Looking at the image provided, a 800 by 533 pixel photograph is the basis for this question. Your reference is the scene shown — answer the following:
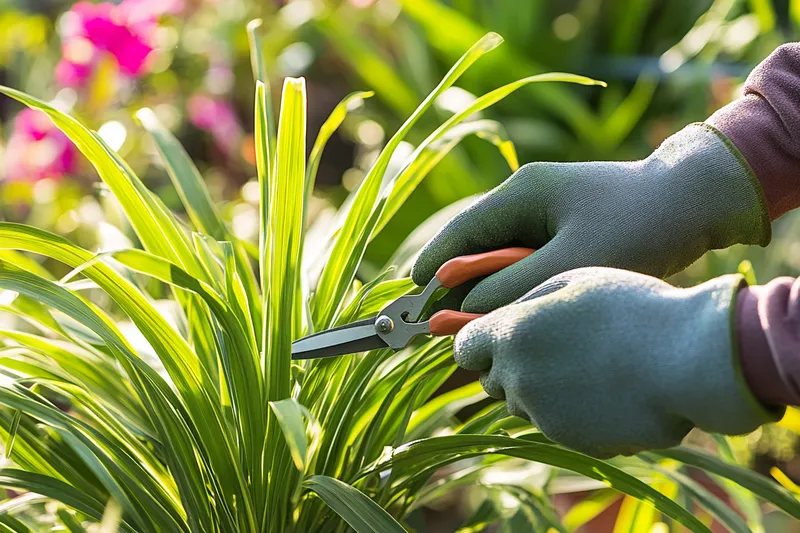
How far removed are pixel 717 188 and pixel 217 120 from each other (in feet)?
4.31

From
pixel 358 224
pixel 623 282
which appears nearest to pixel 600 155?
pixel 358 224

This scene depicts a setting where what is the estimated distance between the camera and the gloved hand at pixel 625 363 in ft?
1.58

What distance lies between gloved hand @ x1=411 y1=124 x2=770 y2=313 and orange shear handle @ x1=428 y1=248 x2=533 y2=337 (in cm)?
1

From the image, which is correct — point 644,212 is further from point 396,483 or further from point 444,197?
point 444,197

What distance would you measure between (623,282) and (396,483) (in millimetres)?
257

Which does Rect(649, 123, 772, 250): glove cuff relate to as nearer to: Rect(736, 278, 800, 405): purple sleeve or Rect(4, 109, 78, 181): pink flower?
Rect(736, 278, 800, 405): purple sleeve

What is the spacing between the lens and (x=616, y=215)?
664mm

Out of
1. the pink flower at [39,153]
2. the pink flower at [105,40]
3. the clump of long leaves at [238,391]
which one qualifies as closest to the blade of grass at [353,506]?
the clump of long leaves at [238,391]

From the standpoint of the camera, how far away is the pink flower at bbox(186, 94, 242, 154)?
1788 mm

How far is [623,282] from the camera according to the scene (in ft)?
1.73

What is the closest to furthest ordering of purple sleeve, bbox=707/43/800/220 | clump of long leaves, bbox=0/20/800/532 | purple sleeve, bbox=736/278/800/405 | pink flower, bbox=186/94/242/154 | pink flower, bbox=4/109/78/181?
1. purple sleeve, bbox=736/278/800/405
2. clump of long leaves, bbox=0/20/800/532
3. purple sleeve, bbox=707/43/800/220
4. pink flower, bbox=4/109/78/181
5. pink flower, bbox=186/94/242/154

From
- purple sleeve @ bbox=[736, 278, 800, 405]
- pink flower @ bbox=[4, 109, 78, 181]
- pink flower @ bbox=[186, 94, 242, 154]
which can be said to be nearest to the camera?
purple sleeve @ bbox=[736, 278, 800, 405]

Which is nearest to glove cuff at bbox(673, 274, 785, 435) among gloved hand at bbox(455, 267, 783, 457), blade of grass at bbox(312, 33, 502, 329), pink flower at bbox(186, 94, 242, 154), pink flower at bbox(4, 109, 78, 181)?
gloved hand at bbox(455, 267, 783, 457)

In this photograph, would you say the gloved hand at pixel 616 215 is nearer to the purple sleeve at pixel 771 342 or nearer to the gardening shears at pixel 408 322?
the gardening shears at pixel 408 322
